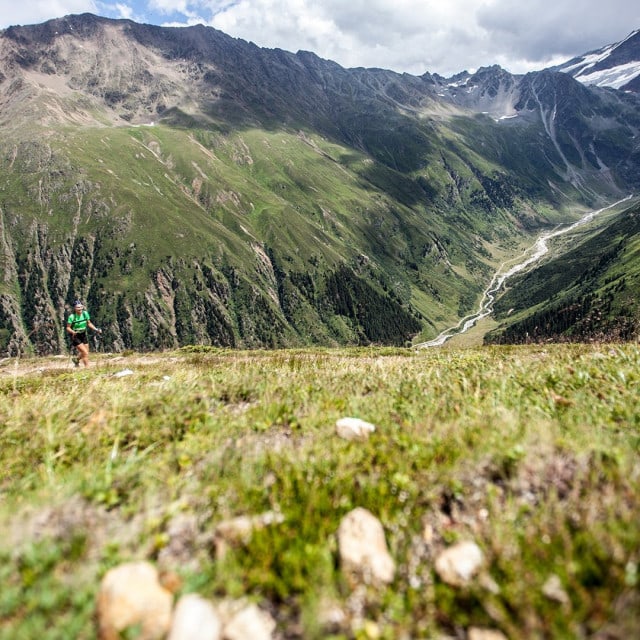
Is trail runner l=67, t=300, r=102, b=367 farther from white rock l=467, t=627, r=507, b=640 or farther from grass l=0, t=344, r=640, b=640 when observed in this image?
white rock l=467, t=627, r=507, b=640

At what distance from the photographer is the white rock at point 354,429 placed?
619cm

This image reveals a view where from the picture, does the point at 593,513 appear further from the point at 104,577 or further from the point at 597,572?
the point at 104,577

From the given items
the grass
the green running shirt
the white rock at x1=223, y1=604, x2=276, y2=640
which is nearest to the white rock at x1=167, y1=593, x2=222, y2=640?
the white rock at x1=223, y1=604, x2=276, y2=640

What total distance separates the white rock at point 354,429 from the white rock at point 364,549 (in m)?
1.88

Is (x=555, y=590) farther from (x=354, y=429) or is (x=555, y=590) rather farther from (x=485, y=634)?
(x=354, y=429)

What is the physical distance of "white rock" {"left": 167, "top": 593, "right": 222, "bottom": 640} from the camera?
3.01m

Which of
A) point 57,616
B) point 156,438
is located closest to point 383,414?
point 156,438

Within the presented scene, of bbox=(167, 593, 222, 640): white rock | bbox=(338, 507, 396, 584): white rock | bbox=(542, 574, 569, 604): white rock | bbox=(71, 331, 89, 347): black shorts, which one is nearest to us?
bbox=(167, 593, 222, 640): white rock

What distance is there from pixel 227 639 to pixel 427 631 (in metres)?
1.58

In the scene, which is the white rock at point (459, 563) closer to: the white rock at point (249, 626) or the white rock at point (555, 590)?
the white rock at point (555, 590)

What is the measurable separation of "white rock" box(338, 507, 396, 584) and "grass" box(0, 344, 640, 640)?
11cm

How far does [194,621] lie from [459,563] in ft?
7.53

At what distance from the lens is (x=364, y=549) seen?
152 inches

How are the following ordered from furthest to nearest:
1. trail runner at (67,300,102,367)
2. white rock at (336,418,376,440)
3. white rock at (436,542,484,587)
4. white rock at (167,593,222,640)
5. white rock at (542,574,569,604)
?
trail runner at (67,300,102,367) → white rock at (336,418,376,440) → white rock at (436,542,484,587) → white rock at (542,574,569,604) → white rock at (167,593,222,640)
